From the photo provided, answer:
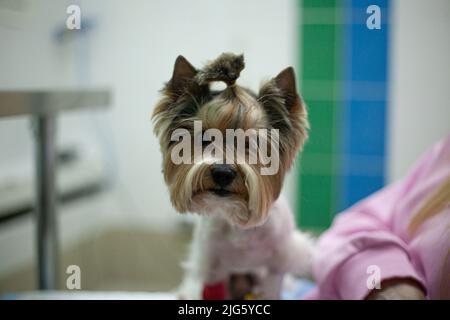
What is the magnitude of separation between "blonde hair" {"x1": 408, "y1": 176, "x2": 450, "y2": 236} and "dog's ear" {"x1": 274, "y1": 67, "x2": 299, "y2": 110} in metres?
0.39

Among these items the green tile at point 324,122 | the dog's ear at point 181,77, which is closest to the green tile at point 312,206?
the green tile at point 324,122

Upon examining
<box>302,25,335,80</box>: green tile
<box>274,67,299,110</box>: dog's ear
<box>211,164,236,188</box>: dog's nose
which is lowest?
<box>211,164,236,188</box>: dog's nose

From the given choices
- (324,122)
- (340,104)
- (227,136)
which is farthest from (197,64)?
(340,104)

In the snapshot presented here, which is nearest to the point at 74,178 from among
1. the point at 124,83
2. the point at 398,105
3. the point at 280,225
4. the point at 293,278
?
the point at 124,83

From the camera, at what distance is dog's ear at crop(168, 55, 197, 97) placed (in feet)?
2.58

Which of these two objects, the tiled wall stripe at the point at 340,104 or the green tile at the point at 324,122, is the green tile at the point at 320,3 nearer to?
the tiled wall stripe at the point at 340,104

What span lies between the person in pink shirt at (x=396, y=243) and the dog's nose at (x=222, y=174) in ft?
1.11

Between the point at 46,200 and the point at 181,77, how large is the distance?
86 centimetres

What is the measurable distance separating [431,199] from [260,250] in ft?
1.29

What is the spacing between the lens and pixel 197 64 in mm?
803

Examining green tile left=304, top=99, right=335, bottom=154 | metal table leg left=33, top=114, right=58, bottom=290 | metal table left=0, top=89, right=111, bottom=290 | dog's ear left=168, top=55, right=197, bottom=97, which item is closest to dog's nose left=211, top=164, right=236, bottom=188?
dog's ear left=168, top=55, right=197, bottom=97

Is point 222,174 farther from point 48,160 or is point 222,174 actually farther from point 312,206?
point 48,160

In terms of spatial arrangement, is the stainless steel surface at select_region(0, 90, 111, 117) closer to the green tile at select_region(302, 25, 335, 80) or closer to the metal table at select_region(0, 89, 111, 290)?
the metal table at select_region(0, 89, 111, 290)

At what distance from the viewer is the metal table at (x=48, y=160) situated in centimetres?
123
